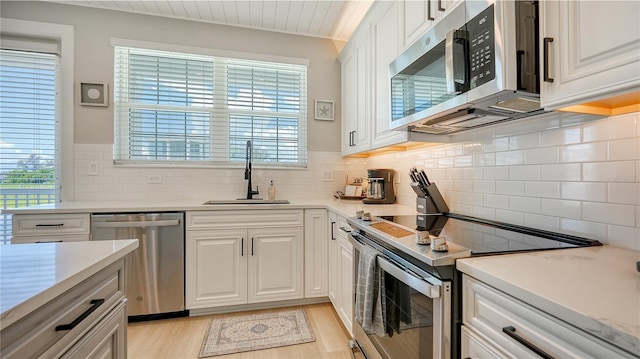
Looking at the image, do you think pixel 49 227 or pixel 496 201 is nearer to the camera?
pixel 496 201

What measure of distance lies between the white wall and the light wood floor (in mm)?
1206

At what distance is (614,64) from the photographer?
74cm

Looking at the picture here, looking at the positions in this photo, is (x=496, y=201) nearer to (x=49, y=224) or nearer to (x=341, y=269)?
(x=341, y=269)

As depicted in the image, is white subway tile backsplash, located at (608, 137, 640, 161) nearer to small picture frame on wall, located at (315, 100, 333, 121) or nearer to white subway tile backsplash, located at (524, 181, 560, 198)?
white subway tile backsplash, located at (524, 181, 560, 198)

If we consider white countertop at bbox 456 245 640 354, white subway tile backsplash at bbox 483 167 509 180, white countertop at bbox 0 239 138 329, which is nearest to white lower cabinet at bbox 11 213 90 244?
white countertop at bbox 0 239 138 329

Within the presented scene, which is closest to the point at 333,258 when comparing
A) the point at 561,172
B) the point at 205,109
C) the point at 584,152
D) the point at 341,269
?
the point at 341,269

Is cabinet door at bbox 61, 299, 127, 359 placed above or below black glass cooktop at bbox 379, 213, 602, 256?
below

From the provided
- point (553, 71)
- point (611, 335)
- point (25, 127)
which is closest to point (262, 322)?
point (611, 335)

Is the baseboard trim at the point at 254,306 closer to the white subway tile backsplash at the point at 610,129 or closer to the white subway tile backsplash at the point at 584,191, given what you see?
the white subway tile backsplash at the point at 584,191

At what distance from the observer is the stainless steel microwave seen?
962 millimetres

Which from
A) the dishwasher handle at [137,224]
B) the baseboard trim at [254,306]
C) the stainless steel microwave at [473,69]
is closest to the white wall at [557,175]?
the stainless steel microwave at [473,69]

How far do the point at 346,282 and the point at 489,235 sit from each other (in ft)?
3.35

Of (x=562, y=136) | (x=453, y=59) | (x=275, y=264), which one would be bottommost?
(x=275, y=264)

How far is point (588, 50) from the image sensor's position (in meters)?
0.80
